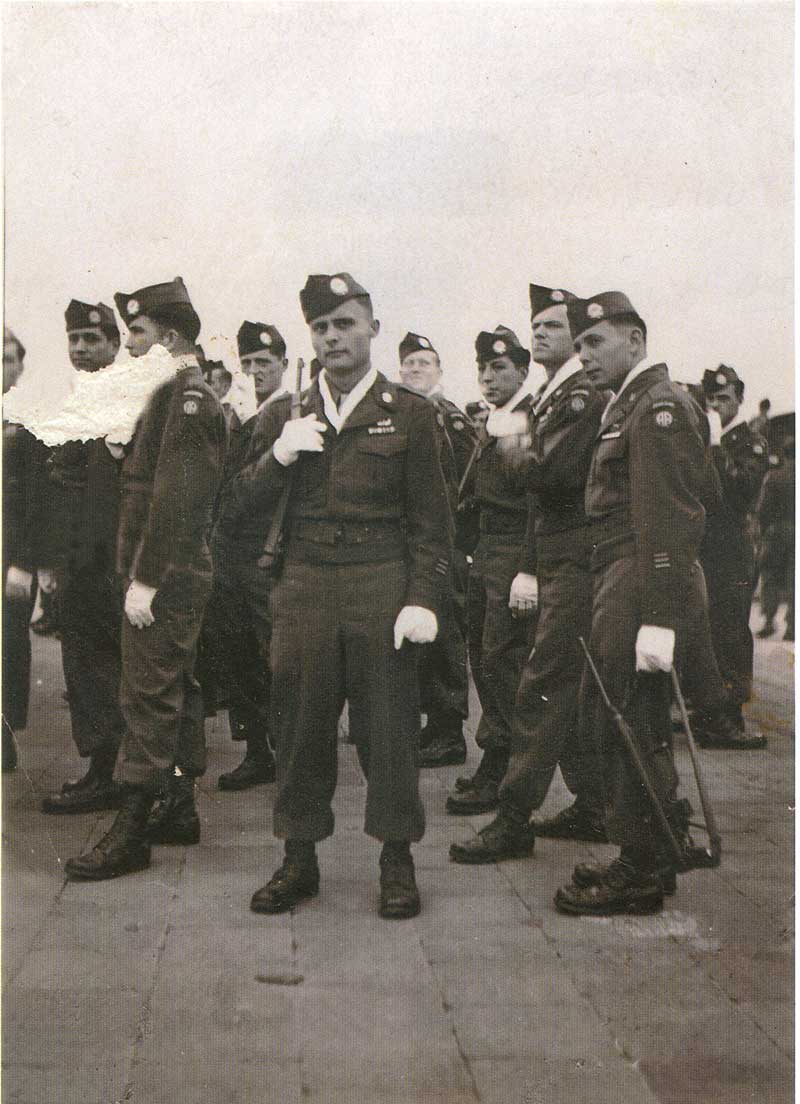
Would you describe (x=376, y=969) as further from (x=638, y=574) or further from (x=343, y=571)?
(x=638, y=574)

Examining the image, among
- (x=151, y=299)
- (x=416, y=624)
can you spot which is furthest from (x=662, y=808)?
(x=151, y=299)

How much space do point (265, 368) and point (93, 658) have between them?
1106 millimetres

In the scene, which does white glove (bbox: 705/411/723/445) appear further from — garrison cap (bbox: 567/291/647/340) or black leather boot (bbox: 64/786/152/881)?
black leather boot (bbox: 64/786/152/881)

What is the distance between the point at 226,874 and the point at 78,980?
1.80 feet

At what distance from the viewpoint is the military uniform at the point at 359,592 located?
346cm

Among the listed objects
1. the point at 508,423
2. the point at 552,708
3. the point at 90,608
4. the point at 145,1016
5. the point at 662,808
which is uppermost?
the point at 508,423

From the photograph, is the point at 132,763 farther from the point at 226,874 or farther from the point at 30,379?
the point at 30,379

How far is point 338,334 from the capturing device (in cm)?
341

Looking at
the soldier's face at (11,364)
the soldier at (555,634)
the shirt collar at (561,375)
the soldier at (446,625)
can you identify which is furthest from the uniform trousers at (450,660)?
the soldier's face at (11,364)

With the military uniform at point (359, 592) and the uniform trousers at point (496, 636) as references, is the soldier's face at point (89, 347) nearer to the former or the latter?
the military uniform at point (359, 592)

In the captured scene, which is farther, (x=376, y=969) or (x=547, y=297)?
(x=547, y=297)

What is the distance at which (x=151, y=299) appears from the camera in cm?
344

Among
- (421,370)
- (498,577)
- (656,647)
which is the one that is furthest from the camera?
(498,577)

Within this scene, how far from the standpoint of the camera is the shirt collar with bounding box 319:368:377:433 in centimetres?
346
